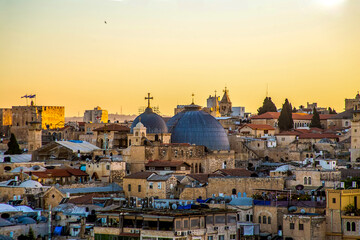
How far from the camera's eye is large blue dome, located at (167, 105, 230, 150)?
62.9m

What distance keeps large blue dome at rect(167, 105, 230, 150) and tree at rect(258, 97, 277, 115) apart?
84.5ft

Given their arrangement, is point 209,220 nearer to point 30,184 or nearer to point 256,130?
point 30,184

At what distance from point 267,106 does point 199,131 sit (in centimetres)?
2869

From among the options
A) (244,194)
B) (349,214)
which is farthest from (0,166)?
(349,214)

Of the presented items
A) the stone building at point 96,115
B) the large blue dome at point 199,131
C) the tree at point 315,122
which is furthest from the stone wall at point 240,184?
the stone building at point 96,115

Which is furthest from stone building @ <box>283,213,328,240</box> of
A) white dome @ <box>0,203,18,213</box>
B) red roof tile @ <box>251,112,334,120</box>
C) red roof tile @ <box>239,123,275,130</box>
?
red roof tile @ <box>251,112,334,120</box>

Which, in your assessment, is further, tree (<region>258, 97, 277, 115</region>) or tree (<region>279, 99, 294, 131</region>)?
tree (<region>258, 97, 277, 115</region>)

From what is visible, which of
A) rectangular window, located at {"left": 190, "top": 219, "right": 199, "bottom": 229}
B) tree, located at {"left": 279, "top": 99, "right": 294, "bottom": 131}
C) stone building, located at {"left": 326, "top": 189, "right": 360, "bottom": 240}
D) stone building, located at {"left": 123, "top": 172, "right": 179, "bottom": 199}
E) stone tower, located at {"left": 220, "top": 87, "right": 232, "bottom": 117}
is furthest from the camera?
stone tower, located at {"left": 220, "top": 87, "right": 232, "bottom": 117}

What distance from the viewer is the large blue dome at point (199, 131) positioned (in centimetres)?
6291

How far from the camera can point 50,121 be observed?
9406 cm

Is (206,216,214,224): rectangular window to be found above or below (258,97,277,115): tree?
below

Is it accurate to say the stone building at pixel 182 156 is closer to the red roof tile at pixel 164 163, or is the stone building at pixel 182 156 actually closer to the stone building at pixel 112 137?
the red roof tile at pixel 164 163

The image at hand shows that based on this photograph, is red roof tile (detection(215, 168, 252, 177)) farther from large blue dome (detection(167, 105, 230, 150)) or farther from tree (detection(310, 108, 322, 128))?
tree (detection(310, 108, 322, 128))

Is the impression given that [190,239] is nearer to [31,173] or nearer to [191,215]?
[191,215]
